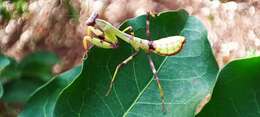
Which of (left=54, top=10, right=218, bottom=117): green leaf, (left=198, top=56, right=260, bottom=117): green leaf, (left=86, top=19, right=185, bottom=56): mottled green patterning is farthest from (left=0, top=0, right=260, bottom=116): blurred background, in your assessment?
(left=198, top=56, right=260, bottom=117): green leaf

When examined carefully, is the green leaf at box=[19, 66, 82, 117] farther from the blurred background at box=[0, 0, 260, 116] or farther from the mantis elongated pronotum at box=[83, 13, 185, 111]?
the blurred background at box=[0, 0, 260, 116]

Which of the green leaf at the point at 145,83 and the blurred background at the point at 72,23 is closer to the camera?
the green leaf at the point at 145,83

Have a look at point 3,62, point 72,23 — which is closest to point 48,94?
point 3,62

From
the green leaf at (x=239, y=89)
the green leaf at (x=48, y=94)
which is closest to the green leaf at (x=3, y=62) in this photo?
the green leaf at (x=48, y=94)

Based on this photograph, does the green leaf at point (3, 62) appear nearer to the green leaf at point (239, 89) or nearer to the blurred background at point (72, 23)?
the blurred background at point (72, 23)

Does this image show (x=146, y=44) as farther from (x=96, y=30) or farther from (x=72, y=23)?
(x=72, y=23)

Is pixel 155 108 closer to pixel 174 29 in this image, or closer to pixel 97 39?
pixel 174 29
